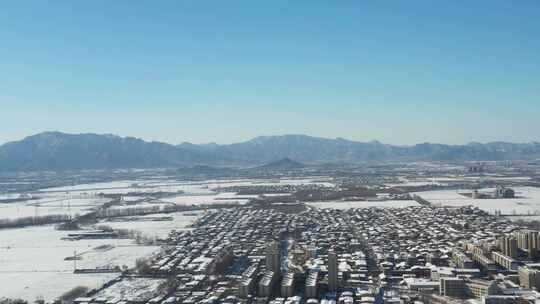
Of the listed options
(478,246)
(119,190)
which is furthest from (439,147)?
(478,246)

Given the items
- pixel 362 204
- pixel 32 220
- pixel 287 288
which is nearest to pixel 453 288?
pixel 287 288

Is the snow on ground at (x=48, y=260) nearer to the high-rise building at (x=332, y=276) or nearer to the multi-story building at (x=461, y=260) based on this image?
the high-rise building at (x=332, y=276)

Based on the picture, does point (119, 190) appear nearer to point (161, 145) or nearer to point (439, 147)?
point (161, 145)

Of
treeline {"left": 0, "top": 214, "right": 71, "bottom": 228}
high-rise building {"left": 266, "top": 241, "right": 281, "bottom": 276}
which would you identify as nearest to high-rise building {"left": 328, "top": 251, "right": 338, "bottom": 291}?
high-rise building {"left": 266, "top": 241, "right": 281, "bottom": 276}

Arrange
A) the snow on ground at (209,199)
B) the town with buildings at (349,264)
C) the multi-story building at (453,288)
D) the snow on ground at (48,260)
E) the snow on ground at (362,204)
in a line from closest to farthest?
the multi-story building at (453,288), the town with buildings at (349,264), the snow on ground at (48,260), the snow on ground at (362,204), the snow on ground at (209,199)

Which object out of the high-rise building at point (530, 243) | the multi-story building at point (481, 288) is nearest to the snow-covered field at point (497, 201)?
the high-rise building at point (530, 243)

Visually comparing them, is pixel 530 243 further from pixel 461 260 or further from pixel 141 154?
pixel 141 154
